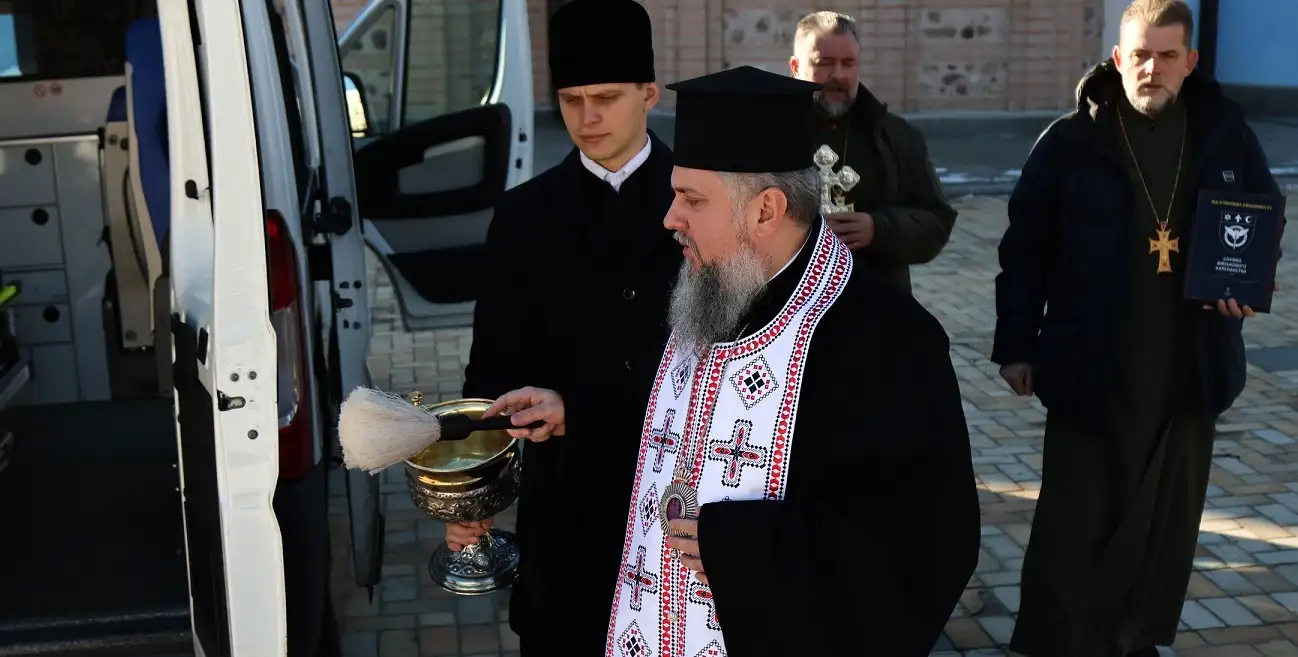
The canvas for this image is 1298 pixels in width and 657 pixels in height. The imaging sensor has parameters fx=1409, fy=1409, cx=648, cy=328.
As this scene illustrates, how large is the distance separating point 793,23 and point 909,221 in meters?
17.0

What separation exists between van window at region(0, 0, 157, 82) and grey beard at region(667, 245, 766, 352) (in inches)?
161

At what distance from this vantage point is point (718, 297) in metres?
2.30

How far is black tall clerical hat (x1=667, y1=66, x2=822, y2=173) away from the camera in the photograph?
2.24 m

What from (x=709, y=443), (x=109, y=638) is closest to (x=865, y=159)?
(x=709, y=443)

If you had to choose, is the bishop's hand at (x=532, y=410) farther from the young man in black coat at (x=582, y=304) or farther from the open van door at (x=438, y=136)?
the open van door at (x=438, y=136)

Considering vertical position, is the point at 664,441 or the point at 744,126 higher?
the point at 744,126

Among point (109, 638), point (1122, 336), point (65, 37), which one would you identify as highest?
point (65, 37)

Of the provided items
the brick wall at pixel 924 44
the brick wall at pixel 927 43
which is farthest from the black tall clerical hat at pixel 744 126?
the brick wall at pixel 927 43

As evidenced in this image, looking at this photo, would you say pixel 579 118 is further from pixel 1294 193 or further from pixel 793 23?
pixel 793 23

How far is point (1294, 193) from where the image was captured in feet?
45.4

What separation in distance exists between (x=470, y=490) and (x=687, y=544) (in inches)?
21.3

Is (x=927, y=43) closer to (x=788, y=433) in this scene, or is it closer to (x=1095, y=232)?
(x=1095, y=232)

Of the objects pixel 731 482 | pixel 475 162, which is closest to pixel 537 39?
pixel 475 162

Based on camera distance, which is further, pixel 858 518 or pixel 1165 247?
pixel 1165 247
